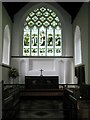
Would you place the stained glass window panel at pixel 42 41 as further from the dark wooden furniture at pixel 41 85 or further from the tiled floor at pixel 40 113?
the tiled floor at pixel 40 113

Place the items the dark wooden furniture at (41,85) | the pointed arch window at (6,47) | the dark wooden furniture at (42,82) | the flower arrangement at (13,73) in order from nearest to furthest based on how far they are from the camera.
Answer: the dark wooden furniture at (41,85)
the dark wooden furniture at (42,82)
the pointed arch window at (6,47)
the flower arrangement at (13,73)

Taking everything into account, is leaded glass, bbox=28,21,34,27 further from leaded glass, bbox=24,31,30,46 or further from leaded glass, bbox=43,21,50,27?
leaded glass, bbox=43,21,50,27

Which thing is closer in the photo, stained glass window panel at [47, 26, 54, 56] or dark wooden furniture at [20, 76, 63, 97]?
dark wooden furniture at [20, 76, 63, 97]

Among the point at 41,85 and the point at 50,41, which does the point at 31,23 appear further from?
the point at 41,85

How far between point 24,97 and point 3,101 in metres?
6.69

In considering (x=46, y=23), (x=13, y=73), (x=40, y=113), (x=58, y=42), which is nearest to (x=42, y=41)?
(x=58, y=42)

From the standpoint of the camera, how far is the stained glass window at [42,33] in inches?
524

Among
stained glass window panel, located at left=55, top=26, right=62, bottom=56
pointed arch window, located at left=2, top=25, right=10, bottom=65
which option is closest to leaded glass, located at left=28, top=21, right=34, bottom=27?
stained glass window panel, located at left=55, top=26, right=62, bottom=56

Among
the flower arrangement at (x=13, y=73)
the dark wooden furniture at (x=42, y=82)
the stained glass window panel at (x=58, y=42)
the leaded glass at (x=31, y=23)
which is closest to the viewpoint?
the dark wooden furniture at (x=42, y=82)

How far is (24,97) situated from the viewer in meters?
10.7

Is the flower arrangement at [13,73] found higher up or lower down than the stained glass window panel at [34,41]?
lower down

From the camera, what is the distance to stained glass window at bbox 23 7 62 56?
13305 millimetres

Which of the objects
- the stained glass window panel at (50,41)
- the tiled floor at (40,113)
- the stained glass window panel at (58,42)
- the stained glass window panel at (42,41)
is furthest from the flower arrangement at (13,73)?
the tiled floor at (40,113)

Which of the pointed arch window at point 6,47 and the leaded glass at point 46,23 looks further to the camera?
the leaded glass at point 46,23
